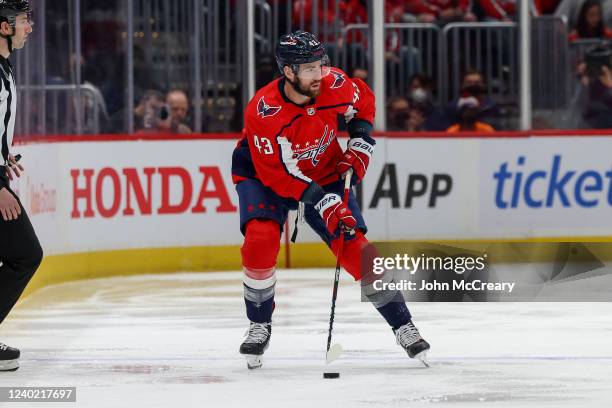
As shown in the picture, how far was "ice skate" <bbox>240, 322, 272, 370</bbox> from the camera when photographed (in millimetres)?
7207

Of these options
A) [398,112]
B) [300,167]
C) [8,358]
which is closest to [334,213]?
[300,167]

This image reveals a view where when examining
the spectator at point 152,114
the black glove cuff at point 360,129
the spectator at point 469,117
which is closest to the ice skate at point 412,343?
the black glove cuff at point 360,129

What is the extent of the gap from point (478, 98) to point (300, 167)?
5.99 m

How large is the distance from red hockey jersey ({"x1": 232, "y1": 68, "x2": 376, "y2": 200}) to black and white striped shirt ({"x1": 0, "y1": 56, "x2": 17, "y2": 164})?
0.94 meters

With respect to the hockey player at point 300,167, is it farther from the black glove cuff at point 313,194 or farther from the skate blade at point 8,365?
the skate blade at point 8,365

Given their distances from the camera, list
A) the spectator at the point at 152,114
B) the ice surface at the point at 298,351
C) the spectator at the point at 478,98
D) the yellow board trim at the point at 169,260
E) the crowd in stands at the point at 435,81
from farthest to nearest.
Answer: the spectator at the point at 478,98, the crowd in stands at the point at 435,81, the spectator at the point at 152,114, the yellow board trim at the point at 169,260, the ice surface at the point at 298,351

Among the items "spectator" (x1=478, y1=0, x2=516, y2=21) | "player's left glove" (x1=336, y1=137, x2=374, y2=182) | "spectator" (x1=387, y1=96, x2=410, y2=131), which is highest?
"spectator" (x1=478, y1=0, x2=516, y2=21)

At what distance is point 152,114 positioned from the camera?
1242 centimetres

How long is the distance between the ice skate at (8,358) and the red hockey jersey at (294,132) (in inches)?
48.3

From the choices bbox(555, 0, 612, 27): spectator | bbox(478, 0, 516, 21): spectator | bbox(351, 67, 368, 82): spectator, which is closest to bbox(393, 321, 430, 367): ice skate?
bbox(351, 67, 368, 82): spectator

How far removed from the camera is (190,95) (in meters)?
12.6

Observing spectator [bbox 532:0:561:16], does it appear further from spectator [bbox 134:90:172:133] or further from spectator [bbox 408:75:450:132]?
spectator [bbox 134:90:172:133]

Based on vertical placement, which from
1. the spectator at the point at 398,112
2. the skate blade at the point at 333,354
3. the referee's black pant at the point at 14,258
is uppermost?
the spectator at the point at 398,112

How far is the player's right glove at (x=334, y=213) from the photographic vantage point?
7.08m
